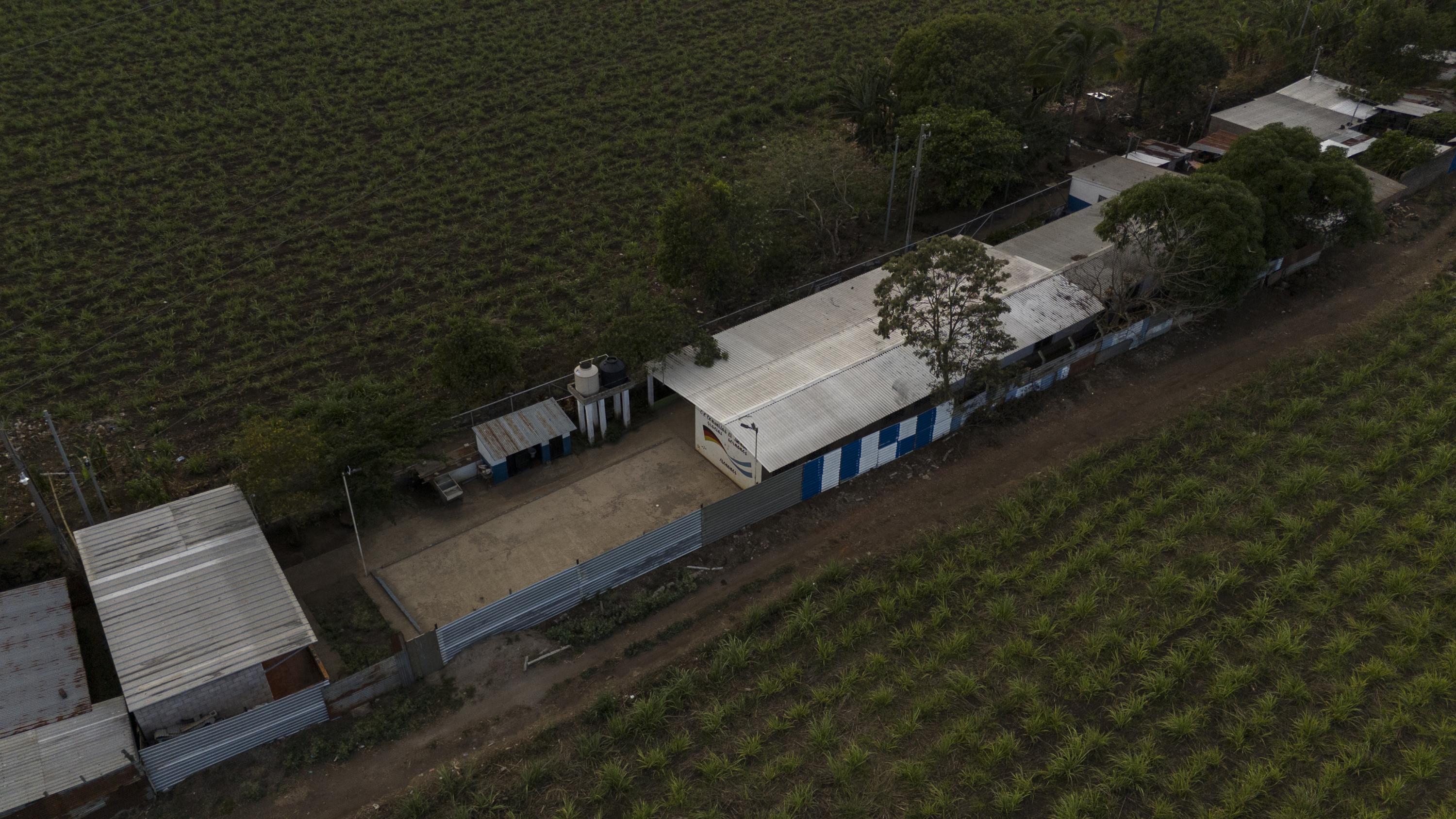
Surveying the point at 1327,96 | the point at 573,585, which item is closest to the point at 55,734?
the point at 573,585

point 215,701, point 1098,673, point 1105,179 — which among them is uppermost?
point 1105,179

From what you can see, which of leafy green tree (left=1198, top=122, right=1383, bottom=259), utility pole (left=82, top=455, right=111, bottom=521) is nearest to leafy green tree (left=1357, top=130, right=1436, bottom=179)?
leafy green tree (left=1198, top=122, right=1383, bottom=259)

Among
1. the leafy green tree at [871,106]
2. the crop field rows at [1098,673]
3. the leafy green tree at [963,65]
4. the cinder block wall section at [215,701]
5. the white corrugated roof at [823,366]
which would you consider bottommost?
the crop field rows at [1098,673]

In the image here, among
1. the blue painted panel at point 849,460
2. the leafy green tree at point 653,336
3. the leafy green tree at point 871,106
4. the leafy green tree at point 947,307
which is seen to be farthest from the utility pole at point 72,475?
the leafy green tree at point 871,106

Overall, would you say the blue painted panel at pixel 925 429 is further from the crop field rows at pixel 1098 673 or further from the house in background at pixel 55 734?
the house in background at pixel 55 734

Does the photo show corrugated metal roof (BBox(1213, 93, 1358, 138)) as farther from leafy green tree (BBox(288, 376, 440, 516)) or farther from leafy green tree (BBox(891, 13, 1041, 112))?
leafy green tree (BBox(288, 376, 440, 516))

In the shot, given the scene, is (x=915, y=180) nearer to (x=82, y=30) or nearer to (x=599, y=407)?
(x=599, y=407)

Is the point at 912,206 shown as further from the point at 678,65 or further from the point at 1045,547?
the point at 678,65
